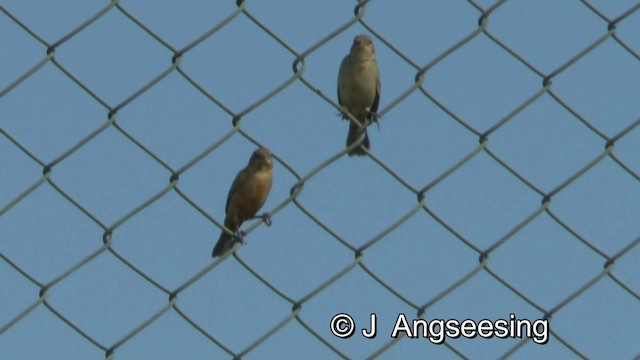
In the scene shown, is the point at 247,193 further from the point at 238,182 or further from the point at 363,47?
the point at 363,47

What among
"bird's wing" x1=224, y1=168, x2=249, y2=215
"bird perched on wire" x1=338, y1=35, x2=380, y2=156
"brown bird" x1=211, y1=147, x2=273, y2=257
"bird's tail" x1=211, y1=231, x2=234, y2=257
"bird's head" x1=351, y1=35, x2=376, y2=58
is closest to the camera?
"bird's tail" x1=211, y1=231, x2=234, y2=257

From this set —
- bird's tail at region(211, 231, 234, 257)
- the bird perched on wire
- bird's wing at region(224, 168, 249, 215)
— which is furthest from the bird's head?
bird's tail at region(211, 231, 234, 257)

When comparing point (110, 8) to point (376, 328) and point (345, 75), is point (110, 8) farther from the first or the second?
point (345, 75)

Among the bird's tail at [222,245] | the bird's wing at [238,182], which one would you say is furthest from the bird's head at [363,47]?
the bird's tail at [222,245]

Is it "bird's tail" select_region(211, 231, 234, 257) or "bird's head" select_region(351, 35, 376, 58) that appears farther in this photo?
"bird's head" select_region(351, 35, 376, 58)

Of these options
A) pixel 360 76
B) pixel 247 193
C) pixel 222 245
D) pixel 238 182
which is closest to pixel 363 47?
pixel 360 76

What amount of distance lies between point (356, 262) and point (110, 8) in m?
0.79

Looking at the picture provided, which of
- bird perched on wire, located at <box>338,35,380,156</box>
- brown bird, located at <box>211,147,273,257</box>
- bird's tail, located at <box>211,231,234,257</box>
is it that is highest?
bird perched on wire, located at <box>338,35,380,156</box>

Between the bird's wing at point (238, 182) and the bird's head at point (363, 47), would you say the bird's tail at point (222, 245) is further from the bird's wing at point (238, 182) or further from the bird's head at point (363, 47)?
the bird's head at point (363, 47)

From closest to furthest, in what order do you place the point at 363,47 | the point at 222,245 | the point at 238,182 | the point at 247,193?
the point at 222,245 → the point at 247,193 → the point at 238,182 → the point at 363,47

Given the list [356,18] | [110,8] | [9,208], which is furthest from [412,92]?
[9,208]

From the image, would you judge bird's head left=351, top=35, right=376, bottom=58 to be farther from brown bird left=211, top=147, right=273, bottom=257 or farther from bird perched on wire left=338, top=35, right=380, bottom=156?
brown bird left=211, top=147, right=273, bottom=257

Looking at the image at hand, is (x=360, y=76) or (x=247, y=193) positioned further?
(x=360, y=76)

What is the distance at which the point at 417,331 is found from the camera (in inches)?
139
